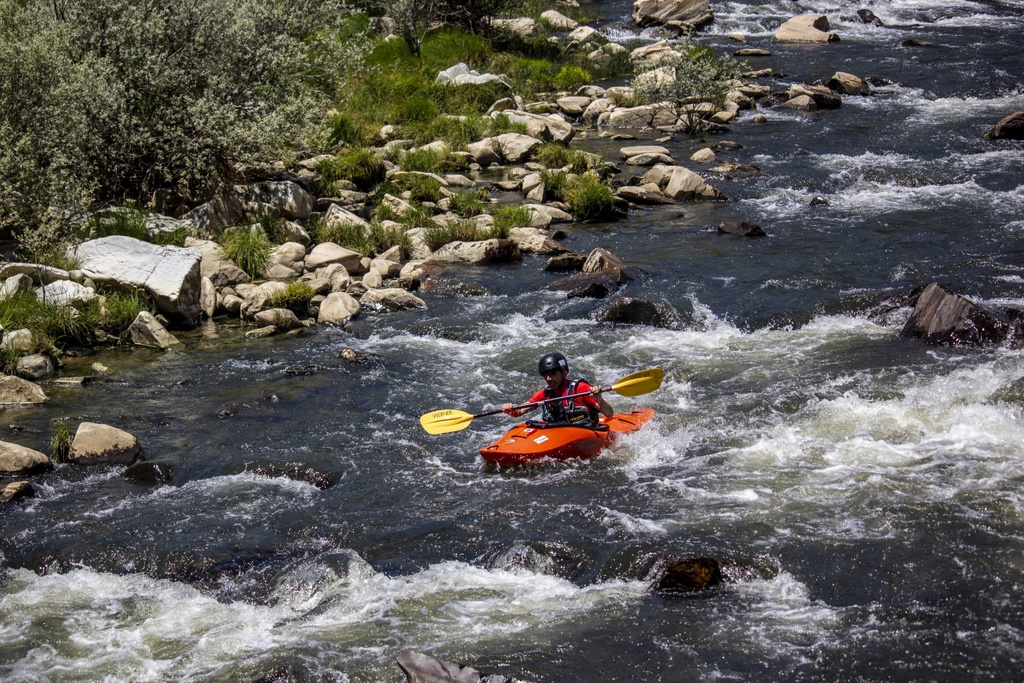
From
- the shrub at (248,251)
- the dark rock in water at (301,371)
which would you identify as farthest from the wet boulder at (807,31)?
the dark rock in water at (301,371)

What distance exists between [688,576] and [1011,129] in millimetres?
13506

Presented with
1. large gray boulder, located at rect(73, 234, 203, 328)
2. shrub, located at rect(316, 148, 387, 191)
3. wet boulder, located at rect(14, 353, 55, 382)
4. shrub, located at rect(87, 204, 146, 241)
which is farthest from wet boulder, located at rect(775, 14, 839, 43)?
wet boulder, located at rect(14, 353, 55, 382)

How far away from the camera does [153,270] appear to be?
11.3 metres

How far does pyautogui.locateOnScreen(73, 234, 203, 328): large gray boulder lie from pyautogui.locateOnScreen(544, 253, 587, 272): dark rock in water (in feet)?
14.2

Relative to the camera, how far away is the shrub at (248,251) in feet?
40.5

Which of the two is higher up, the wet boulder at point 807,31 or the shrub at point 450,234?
the wet boulder at point 807,31

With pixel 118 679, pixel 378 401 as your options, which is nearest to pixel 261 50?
pixel 378 401

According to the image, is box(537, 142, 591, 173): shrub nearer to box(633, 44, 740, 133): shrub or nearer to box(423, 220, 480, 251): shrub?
box(423, 220, 480, 251): shrub

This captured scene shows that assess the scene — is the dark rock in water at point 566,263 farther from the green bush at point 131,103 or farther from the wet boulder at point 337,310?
the green bush at point 131,103

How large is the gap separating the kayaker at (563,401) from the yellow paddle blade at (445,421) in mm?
383

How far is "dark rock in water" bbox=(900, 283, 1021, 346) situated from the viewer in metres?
9.62

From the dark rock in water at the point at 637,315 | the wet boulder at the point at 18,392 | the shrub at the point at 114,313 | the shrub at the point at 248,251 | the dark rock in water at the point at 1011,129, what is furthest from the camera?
the dark rock in water at the point at 1011,129

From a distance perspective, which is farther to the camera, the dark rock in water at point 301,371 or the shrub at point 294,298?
the shrub at point 294,298

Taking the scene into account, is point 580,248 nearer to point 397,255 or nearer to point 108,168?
point 397,255
